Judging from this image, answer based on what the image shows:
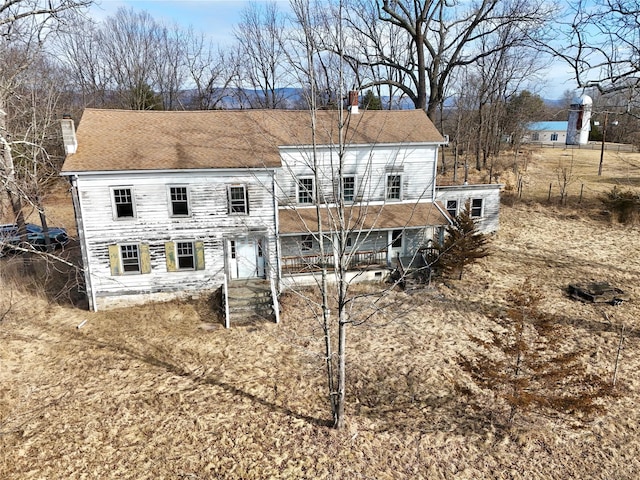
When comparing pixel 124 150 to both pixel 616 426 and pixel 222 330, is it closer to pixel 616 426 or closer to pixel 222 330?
pixel 222 330

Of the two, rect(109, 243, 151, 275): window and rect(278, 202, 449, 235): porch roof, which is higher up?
rect(278, 202, 449, 235): porch roof

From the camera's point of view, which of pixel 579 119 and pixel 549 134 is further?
pixel 549 134

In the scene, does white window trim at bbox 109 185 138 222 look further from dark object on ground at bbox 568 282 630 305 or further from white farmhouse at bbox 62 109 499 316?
dark object on ground at bbox 568 282 630 305

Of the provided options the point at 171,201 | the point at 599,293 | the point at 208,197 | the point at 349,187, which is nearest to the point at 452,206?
the point at 349,187

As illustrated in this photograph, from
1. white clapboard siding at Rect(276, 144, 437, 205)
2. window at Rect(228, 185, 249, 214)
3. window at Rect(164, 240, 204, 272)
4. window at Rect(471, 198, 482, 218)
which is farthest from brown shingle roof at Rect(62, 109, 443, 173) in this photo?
window at Rect(471, 198, 482, 218)

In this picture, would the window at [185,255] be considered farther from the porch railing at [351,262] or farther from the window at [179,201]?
the porch railing at [351,262]

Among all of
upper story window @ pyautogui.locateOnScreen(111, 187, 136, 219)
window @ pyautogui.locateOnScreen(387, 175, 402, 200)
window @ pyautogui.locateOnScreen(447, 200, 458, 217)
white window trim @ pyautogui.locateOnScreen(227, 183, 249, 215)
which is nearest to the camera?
upper story window @ pyautogui.locateOnScreen(111, 187, 136, 219)

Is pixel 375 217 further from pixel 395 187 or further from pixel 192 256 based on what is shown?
pixel 192 256
